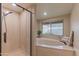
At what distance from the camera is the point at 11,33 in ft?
4.76

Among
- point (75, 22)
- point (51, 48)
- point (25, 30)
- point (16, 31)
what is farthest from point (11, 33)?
point (75, 22)

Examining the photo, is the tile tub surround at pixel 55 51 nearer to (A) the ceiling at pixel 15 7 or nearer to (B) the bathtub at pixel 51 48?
(B) the bathtub at pixel 51 48

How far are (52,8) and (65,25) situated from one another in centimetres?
29

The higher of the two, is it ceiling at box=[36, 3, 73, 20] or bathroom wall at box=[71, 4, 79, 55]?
ceiling at box=[36, 3, 73, 20]

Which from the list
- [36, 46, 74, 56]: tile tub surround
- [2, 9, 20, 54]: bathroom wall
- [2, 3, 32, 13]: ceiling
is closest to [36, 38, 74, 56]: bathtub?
[36, 46, 74, 56]: tile tub surround

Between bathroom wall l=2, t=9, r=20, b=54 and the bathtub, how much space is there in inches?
11.9

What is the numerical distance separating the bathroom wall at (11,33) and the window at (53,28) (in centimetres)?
38

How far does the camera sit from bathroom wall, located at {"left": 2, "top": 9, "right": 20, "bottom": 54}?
143 cm

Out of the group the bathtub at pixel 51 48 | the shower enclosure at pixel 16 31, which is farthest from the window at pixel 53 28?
the shower enclosure at pixel 16 31

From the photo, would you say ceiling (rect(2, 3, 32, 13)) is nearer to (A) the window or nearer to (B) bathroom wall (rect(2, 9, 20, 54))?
(B) bathroom wall (rect(2, 9, 20, 54))

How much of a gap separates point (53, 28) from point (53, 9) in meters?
0.26

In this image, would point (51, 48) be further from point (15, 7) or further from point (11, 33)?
point (15, 7)

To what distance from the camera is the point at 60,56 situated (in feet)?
4.67

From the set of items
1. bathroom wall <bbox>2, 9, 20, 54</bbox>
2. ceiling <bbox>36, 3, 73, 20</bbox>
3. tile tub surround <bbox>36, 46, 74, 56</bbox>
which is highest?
ceiling <bbox>36, 3, 73, 20</bbox>
